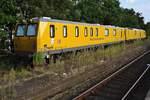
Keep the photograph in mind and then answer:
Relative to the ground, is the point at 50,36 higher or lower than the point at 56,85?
higher

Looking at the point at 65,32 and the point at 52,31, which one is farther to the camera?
the point at 65,32

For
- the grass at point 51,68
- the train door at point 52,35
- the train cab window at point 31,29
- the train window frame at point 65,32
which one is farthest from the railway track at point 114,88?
the train cab window at point 31,29

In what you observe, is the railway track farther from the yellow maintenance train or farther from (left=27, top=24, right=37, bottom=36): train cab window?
(left=27, top=24, right=37, bottom=36): train cab window

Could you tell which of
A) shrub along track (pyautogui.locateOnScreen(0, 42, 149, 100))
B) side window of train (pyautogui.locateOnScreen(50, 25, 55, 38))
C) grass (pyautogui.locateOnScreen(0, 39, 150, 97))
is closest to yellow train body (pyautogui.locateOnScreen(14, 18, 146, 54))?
side window of train (pyautogui.locateOnScreen(50, 25, 55, 38))

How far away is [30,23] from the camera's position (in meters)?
18.0

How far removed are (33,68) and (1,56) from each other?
4.91 metres

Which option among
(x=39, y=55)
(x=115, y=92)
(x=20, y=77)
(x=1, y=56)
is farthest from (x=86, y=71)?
(x=1, y=56)

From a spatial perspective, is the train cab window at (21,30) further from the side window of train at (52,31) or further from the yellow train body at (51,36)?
the side window of train at (52,31)

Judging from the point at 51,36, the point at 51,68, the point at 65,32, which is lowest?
the point at 51,68

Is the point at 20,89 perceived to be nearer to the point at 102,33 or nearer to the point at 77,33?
the point at 77,33

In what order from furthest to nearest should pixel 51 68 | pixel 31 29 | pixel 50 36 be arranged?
pixel 50 36
pixel 31 29
pixel 51 68

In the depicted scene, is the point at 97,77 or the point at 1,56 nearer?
the point at 97,77

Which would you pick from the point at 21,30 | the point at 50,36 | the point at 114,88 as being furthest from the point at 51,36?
the point at 114,88

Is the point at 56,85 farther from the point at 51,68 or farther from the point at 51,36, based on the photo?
the point at 51,36
